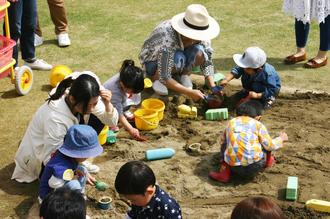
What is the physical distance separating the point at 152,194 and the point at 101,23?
545 cm

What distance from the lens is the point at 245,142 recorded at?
484 cm

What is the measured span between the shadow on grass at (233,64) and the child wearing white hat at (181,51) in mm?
714

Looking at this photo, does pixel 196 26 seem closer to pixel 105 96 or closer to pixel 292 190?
pixel 105 96

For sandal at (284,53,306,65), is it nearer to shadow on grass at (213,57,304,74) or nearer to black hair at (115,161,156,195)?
shadow on grass at (213,57,304,74)

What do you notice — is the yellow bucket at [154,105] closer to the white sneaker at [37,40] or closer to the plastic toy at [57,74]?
the plastic toy at [57,74]

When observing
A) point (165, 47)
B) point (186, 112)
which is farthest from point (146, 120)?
point (165, 47)

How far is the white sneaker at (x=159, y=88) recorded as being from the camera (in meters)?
6.58

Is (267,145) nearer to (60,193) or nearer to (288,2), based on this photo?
(60,193)

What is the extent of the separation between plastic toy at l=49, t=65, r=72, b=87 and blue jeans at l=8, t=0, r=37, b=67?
501mm

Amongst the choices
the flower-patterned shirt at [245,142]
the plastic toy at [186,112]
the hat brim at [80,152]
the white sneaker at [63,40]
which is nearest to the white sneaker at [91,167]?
the hat brim at [80,152]

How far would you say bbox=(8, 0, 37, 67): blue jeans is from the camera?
670cm

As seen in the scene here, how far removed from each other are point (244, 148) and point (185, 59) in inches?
75.1

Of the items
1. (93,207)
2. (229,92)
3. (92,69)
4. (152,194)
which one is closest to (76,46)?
(92,69)

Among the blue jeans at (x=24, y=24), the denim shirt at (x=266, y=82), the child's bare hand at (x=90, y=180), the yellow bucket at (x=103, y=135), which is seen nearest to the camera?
A: the child's bare hand at (x=90, y=180)
